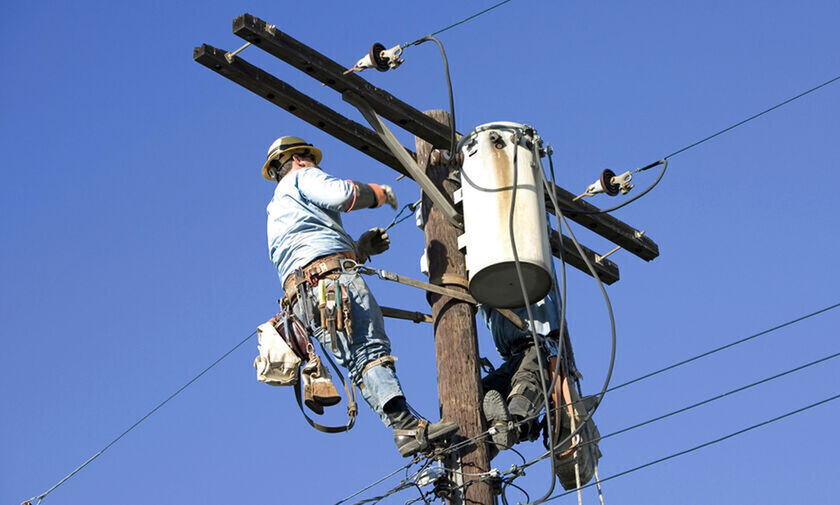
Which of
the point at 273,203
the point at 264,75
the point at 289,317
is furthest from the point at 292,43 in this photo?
the point at 289,317

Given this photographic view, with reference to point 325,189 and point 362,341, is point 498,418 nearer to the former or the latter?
point 362,341

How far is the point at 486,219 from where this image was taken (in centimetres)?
869

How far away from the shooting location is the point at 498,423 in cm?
868

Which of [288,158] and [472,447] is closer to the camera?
[472,447]

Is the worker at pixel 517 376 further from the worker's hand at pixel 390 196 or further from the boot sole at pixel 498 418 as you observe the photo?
the worker's hand at pixel 390 196

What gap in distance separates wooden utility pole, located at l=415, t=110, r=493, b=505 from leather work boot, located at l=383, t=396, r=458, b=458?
0.17 meters

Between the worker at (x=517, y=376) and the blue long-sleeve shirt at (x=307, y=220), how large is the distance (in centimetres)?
109

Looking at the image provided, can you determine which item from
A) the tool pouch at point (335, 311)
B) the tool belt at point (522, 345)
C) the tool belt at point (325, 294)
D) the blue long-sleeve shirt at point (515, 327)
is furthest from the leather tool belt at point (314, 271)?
the tool belt at point (522, 345)

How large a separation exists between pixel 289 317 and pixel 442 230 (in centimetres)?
109

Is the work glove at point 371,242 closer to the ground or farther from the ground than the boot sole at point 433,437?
farther from the ground

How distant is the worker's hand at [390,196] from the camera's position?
932cm

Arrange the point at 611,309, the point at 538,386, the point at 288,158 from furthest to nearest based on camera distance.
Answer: the point at 288,158 < the point at 538,386 < the point at 611,309

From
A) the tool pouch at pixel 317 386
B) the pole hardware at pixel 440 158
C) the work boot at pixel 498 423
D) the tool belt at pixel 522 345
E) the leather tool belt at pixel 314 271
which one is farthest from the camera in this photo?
the pole hardware at pixel 440 158

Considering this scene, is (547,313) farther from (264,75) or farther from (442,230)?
(264,75)
